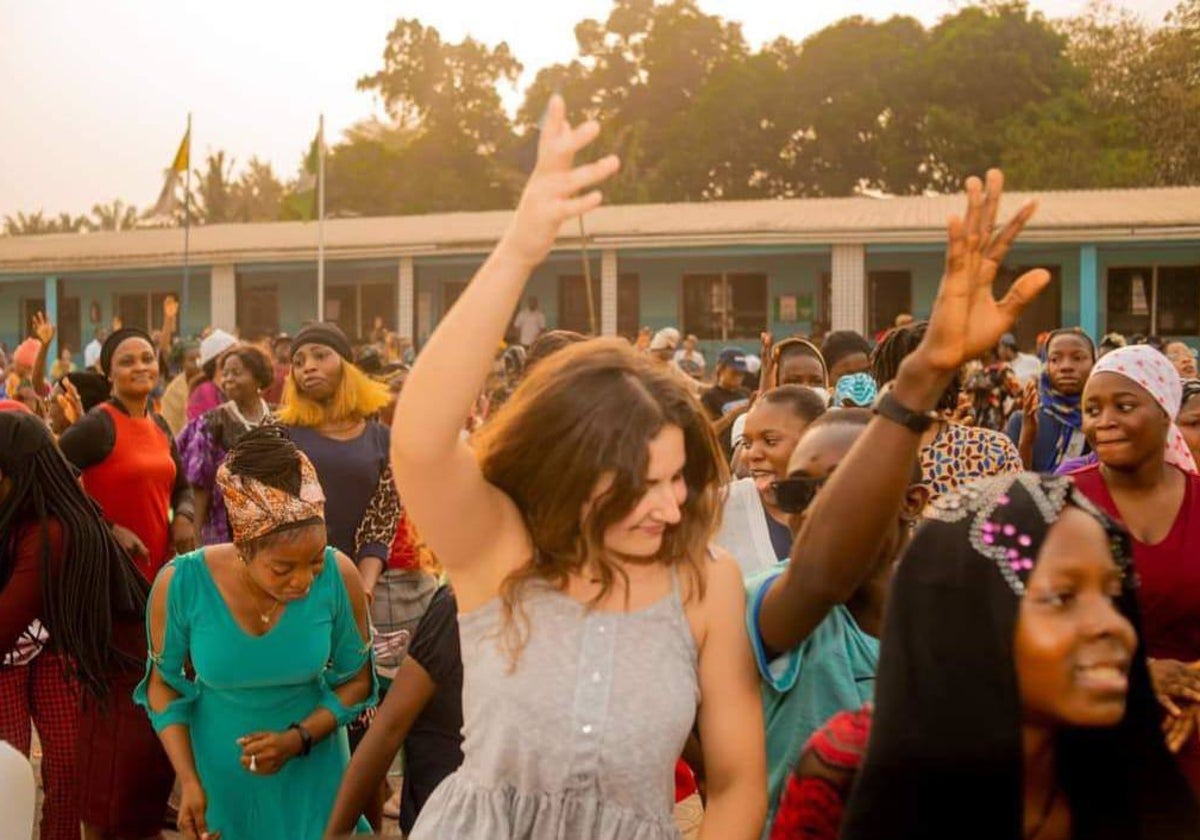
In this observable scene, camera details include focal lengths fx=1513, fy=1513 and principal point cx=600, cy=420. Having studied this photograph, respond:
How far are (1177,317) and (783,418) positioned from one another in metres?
22.2

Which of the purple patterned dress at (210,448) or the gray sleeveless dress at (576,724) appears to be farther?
the purple patterned dress at (210,448)

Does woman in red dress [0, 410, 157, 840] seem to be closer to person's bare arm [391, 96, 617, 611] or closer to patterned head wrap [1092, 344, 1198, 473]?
person's bare arm [391, 96, 617, 611]

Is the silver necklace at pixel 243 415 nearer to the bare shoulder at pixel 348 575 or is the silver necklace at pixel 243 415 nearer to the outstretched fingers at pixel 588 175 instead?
the bare shoulder at pixel 348 575

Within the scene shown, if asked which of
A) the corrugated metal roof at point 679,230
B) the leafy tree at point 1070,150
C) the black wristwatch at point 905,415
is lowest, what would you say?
the black wristwatch at point 905,415

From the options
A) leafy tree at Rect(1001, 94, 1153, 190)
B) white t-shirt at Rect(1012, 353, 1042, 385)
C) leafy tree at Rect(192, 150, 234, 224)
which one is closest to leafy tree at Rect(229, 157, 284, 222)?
leafy tree at Rect(192, 150, 234, 224)

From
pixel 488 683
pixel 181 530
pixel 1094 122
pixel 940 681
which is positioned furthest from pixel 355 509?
pixel 1094 122

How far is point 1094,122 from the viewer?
142ft

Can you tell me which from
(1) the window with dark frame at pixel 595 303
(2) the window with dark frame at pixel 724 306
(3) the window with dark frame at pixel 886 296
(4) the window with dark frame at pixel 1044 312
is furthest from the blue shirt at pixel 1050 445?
(1) the window with dark frame at pixel 595 303

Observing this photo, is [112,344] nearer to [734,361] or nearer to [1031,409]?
[734,361]

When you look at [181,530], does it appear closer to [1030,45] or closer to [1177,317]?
[1177,317]

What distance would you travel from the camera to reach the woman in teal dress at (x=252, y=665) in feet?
13.7

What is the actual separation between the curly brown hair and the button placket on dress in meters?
0.12

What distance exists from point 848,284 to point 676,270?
12.3 feet

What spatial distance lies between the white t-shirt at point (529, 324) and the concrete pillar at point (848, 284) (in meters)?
4.84
